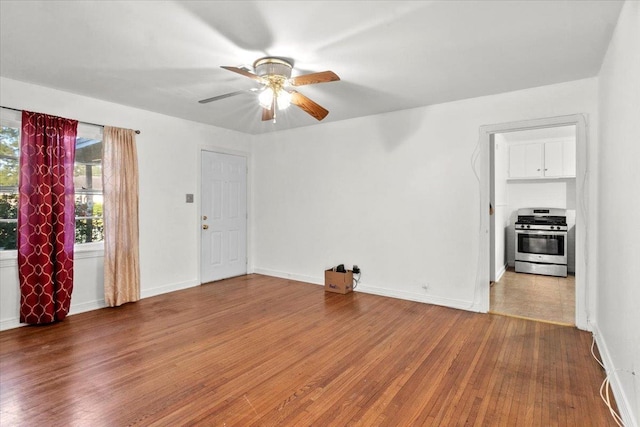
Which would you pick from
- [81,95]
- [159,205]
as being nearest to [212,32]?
[81,95]

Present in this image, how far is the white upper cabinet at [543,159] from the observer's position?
6137 mm

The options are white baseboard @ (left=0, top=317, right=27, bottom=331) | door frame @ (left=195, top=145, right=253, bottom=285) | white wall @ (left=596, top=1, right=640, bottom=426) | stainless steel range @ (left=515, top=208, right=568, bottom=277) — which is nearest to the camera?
white wall @ (left=596, top=1, right=640, bottom=426)

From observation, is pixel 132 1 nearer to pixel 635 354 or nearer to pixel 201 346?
pixel 201 346

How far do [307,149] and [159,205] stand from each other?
7.72 feet

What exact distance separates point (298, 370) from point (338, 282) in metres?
2.28

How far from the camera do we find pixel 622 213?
214 cm

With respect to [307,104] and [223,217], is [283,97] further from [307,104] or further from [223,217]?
[223,217]

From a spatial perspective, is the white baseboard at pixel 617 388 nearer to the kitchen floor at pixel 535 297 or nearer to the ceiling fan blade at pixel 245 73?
the kitchen floor at pixel 535 297

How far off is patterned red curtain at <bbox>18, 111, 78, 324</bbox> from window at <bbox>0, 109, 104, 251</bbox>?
6.7 inches

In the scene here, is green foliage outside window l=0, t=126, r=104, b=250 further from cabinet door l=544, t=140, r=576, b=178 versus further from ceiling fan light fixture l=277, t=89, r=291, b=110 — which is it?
cabinet door l=544, t=140, r=576, b=178

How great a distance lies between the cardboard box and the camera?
4.82 meters

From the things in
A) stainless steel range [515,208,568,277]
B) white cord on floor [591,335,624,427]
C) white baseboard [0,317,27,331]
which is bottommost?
white cord on floor [591,335,624,427]

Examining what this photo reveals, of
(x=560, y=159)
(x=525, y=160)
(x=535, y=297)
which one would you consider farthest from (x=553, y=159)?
(x=535, y=297)

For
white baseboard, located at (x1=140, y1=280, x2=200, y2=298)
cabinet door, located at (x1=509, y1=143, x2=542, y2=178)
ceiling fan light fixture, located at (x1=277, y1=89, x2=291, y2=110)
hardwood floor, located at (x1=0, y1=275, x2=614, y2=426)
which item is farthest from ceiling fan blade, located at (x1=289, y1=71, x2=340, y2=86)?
cabinet door, located at (x1=509, y1=143, x2=542, y2=178)
